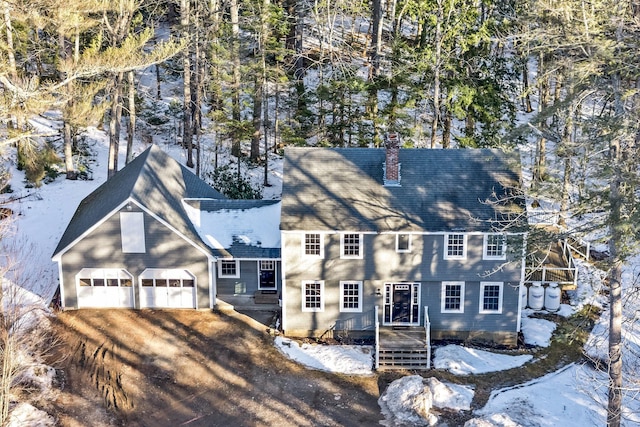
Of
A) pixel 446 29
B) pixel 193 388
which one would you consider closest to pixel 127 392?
pixel 193 388

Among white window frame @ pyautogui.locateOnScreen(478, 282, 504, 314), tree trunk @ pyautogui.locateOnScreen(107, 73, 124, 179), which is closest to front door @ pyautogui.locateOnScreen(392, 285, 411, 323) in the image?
white window frame @ pyautogui.locateOnScreen(478, 282, 504, 314)

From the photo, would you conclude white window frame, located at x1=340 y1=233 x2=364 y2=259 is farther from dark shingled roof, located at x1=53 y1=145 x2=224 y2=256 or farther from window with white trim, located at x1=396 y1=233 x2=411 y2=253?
dark shingled roof, located at x1=53 y1=145 x2=224 y2=256

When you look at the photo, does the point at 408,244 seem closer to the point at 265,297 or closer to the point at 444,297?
the point at 444,297

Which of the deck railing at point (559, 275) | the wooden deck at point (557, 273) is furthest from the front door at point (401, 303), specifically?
the deck railing at point (559, 275)

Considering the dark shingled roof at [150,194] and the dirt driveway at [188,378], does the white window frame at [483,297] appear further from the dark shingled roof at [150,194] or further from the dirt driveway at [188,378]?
the dark shingled roof at [150,194]

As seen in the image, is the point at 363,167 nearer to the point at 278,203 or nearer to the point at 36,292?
the point at 278,203
